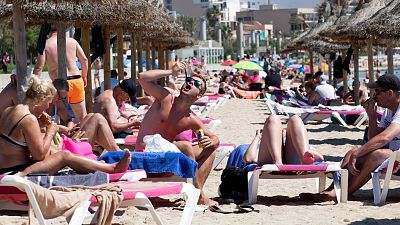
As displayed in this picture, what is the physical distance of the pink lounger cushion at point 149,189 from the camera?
16.5 ft

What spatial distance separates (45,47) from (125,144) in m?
2.70

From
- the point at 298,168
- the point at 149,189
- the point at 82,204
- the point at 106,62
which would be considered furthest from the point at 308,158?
the point at 106,62

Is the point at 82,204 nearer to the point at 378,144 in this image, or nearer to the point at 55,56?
the point at 378,144

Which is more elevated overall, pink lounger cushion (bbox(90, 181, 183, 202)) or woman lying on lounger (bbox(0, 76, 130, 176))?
woman lying on lounger (bbox(0, 76, 130, 176))

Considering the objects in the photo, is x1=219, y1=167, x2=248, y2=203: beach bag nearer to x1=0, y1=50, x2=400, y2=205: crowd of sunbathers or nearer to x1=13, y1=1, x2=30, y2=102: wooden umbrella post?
x1=0, y1=50, x2=400, y2=205: crowd of sunbathers

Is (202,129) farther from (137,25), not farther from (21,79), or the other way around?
(137,25)

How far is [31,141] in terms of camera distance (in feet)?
17.7

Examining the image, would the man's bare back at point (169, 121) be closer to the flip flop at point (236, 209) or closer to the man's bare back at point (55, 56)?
the flip flop at point (236, 209)

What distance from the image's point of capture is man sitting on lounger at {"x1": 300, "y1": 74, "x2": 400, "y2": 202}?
21.1 feet

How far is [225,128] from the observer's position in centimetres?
1498

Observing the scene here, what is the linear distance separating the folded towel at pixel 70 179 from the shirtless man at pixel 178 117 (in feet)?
3.80

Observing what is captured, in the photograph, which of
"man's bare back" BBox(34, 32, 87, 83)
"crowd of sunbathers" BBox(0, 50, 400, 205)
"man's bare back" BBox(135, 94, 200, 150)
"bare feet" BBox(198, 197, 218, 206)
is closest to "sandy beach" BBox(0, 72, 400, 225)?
"bare feet" BBox(198, 197, 218, 206)

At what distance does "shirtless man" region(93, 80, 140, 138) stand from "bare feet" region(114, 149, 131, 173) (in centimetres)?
312

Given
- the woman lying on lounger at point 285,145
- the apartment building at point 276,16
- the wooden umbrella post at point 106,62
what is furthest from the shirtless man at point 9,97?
the apartment building at point 276,16
